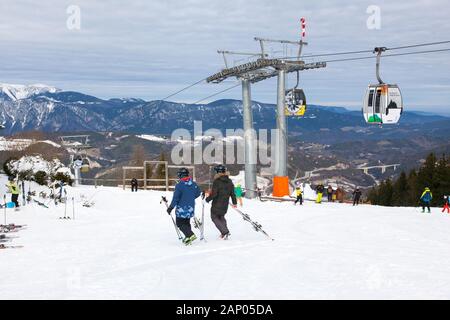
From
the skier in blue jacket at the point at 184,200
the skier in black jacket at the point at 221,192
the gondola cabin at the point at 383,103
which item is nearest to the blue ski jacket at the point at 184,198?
the skier in blue jacket at the point at 184,200

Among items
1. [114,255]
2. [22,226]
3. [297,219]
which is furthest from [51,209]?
[114,255]

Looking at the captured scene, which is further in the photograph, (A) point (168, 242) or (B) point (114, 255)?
(A) point (168, 242)

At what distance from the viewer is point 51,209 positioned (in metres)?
18.3

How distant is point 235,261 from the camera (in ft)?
28.3

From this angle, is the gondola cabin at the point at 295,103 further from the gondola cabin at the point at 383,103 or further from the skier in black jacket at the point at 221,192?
the skier in black jacket at the point at 221,192

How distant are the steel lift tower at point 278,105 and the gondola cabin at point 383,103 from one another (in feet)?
24.7

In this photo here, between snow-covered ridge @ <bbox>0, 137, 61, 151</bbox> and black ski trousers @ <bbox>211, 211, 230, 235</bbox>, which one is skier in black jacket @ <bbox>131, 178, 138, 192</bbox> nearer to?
black ski trousers @ <bbox>211, 211, 230, 235</bbox>

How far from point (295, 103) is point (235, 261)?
1996 cm

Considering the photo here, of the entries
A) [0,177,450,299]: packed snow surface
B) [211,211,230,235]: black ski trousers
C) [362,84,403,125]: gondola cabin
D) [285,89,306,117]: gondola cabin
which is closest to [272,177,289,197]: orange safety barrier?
[285,89,306,117]: gondola cabin

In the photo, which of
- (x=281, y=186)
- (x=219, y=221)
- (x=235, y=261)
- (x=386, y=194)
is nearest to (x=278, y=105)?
(x=281, y=186)

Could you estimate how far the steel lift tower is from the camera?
27484 millimetres

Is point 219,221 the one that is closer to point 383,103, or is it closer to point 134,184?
point 383,103

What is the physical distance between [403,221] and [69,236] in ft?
29.6
